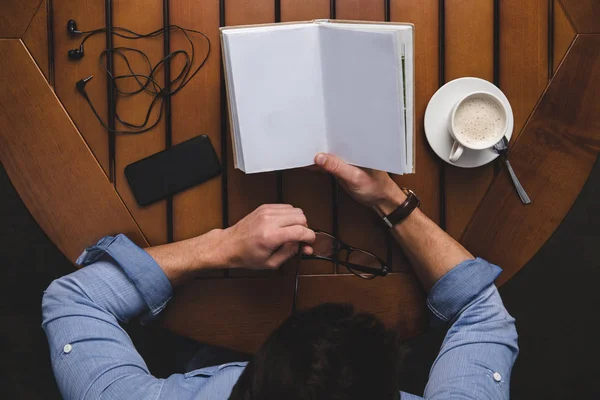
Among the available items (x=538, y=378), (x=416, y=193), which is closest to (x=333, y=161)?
(x=416, y=193)

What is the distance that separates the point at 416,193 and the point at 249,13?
0.37 m

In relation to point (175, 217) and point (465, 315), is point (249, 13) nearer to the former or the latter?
point (175, 217)

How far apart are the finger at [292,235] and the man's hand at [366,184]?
Answer: 9 cm

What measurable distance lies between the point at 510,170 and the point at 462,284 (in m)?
0.19

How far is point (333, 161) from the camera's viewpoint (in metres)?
0.78

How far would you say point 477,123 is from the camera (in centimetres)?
80

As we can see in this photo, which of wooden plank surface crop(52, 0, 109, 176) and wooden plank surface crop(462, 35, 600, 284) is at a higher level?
wooden plank surface crop(52, 0, 109, 176)

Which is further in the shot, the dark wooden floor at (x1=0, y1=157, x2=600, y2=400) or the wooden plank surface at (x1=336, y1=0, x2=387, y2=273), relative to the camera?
the dark wooden floor at (x1=0, y1=157, x2=600, y2=400)

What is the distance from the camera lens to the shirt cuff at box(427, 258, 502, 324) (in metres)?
0.80

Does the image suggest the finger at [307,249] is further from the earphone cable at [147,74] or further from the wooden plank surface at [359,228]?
the earphone cable at [147,74]

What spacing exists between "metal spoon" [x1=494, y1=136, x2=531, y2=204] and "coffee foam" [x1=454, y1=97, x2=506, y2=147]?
3 cm

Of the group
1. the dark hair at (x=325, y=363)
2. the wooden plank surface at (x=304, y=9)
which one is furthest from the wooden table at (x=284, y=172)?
the dark hair at (x=325, y=363)

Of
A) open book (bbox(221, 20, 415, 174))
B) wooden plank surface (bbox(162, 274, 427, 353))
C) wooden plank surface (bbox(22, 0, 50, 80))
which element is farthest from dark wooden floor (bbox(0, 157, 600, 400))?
open book (bbox(221, 20, 415, 174))

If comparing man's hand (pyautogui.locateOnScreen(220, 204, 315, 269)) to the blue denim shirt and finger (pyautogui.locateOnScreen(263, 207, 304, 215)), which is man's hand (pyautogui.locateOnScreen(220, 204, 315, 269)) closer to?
finger (pyautogui.locateOnScreen(263, 207, 304, 215))
